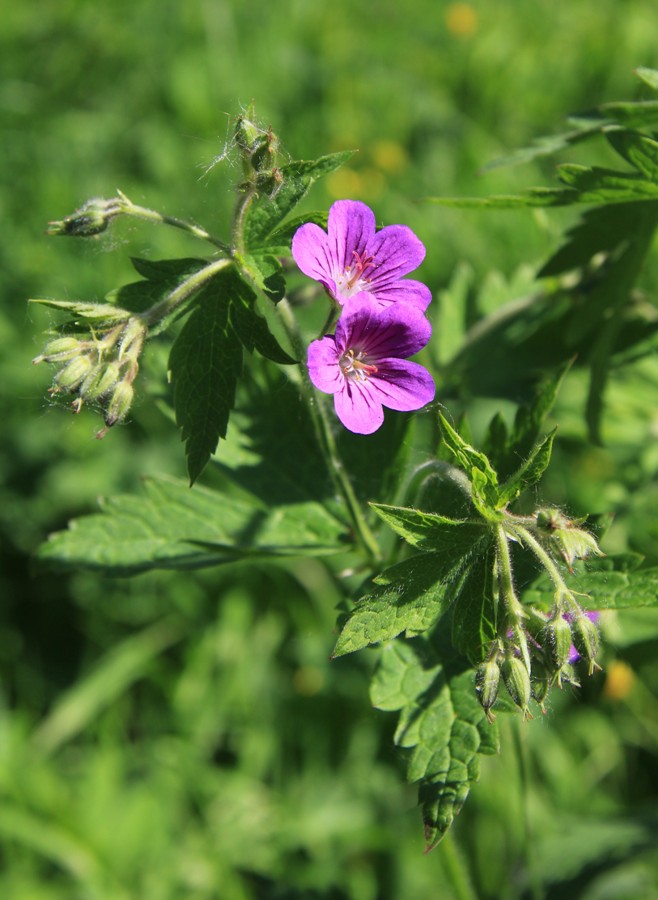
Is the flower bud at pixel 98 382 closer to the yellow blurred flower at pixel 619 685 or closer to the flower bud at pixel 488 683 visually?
the flower bud at pixel 488 683

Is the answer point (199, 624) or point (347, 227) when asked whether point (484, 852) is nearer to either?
point (199, 624)

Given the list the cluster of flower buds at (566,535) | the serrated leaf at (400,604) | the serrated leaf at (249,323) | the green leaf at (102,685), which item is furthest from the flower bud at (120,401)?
the green leaf at (102,685)

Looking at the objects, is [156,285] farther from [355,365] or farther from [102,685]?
[102,685]

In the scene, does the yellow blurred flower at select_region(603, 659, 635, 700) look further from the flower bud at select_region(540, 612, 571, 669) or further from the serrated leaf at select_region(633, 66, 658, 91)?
the serrated leaf at select_region(633, 66, 658, 91)

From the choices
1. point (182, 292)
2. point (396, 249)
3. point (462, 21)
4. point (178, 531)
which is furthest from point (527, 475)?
point (462, 21)

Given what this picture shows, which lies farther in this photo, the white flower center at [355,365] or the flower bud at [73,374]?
the white flower center at [355,365]

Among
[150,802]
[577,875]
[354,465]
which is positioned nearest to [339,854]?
[150,802]
